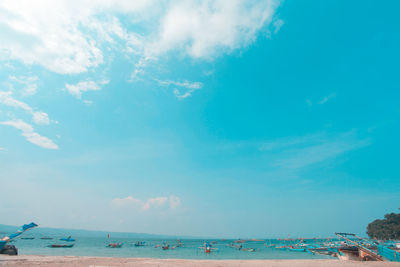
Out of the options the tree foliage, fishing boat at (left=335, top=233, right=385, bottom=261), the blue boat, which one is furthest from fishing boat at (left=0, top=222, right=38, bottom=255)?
the tree foliage

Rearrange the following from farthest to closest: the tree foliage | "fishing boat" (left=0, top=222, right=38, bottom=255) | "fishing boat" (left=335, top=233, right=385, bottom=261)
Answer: the tree foliage → "fishing boat" (left=0, top=222, right=38, bottom=255) → "fishing boat" (left=335, top=233, right=385, bottom=261)

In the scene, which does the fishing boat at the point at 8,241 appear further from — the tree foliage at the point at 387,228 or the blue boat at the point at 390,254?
the tree foliage at the point at 387,228

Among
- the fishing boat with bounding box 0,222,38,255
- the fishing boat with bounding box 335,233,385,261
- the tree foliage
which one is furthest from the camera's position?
the tree foliage

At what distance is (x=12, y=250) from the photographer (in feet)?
81.3

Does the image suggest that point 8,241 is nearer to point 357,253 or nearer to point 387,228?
point 357,253

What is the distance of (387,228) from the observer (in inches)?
3105

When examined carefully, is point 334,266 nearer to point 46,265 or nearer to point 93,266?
point 93,266

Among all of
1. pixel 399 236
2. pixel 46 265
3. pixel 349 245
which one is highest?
pixel 399 236

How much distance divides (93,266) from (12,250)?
18.0 metres

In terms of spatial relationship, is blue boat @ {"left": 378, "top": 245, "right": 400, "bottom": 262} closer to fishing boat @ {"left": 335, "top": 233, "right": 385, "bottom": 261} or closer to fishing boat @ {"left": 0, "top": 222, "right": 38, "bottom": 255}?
fishing boat @ {"left": 335, "top": 233, "right": 385, "bottom": 261}

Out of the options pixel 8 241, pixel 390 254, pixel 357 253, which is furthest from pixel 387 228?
pixel 8 241

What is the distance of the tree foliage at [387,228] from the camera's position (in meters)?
74.3

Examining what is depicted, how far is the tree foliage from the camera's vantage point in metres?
74.3

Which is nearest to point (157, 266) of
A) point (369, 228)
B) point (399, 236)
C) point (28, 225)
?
point (28, 225)
